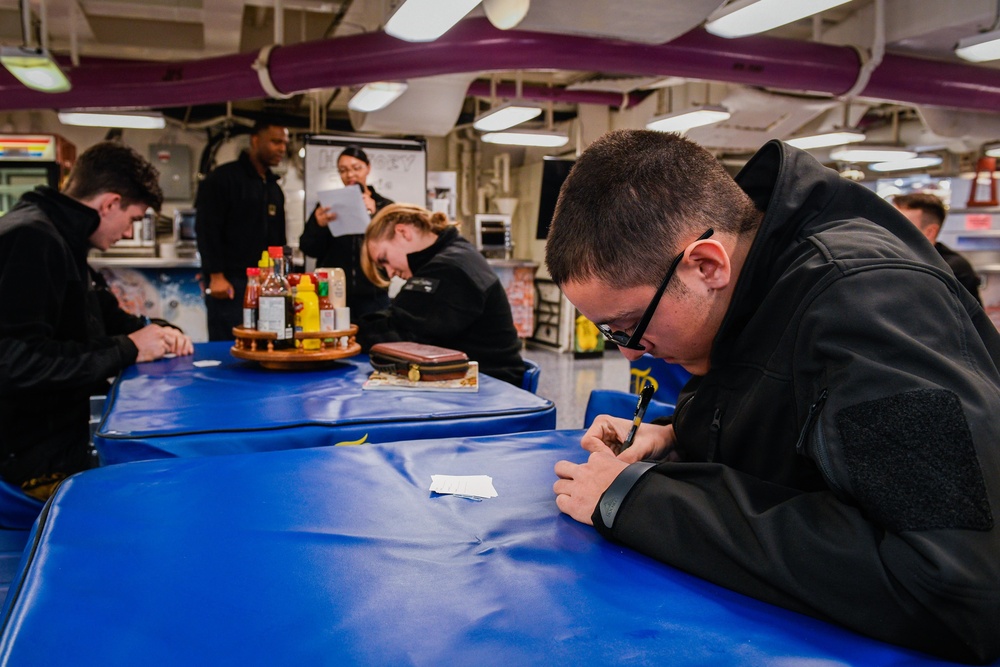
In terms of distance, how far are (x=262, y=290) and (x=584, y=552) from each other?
1.91 metres

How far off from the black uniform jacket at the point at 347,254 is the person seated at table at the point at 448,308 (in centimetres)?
178

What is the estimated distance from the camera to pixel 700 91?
26.2 feet

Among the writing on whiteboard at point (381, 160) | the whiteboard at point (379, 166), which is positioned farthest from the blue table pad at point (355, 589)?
the writing on whiteboard at point (381, 160)

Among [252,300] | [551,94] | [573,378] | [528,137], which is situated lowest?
[573,378]

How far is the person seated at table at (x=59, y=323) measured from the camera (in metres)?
2.23

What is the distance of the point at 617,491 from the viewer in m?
1.06

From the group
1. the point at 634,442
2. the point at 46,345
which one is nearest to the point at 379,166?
the point at 46,345

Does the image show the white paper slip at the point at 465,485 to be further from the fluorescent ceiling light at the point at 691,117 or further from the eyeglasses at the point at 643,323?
the fluorescent ceiling light at the point at 691,117

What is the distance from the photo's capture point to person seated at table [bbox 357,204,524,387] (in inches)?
113

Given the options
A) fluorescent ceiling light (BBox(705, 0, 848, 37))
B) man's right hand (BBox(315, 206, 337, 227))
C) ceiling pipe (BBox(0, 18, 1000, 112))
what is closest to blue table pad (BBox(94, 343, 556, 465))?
fluorescent ceiling light (BBox(705, 0, 848, 37))

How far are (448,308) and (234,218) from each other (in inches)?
102

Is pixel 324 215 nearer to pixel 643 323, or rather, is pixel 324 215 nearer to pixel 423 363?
pixel 423 363

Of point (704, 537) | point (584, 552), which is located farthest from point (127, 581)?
point (704, 537)

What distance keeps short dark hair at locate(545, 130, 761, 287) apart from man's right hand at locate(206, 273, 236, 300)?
4079mm
